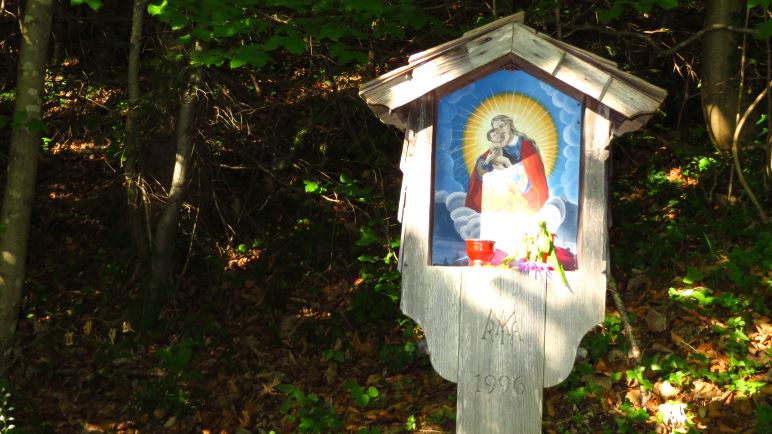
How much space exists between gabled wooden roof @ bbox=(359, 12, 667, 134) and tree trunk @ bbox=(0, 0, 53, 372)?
132 inches

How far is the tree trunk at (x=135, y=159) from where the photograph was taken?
270 inches

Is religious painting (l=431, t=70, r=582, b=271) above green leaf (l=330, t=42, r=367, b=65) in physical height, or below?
below

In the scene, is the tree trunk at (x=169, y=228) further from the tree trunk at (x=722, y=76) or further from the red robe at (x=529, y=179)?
the tree trunk at (x=722, y=76)

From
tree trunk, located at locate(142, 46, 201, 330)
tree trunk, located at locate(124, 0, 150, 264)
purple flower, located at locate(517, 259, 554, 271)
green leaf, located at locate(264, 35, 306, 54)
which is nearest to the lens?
purple flower, located at locate(517, 259, 554, 271)

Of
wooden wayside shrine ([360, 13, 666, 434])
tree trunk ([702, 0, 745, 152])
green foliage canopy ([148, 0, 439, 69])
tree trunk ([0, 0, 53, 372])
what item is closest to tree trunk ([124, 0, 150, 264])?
tree trunk ([0, 0, 53, 372])

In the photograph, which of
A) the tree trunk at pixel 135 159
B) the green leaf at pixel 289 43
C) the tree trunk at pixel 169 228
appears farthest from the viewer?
the tree trunk at pixel 169 228

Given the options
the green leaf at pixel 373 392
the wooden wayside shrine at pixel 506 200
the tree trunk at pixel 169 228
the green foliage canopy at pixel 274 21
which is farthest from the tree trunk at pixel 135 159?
the wooden wayside shrine at pixel 506 200

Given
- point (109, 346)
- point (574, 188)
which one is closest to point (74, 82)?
point (109, 346)

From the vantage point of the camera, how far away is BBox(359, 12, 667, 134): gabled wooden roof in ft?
11.7

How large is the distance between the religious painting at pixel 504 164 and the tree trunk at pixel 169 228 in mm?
3688

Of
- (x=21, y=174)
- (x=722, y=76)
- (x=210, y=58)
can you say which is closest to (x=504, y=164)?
(x=210, y=58)

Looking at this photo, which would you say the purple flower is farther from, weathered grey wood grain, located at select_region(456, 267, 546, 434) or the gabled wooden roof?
the gabled wooden roof

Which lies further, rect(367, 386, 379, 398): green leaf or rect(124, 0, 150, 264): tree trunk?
rect(124, 0, 150, 264): tree trunk

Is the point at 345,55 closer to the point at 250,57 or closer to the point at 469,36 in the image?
the point at 250,57
